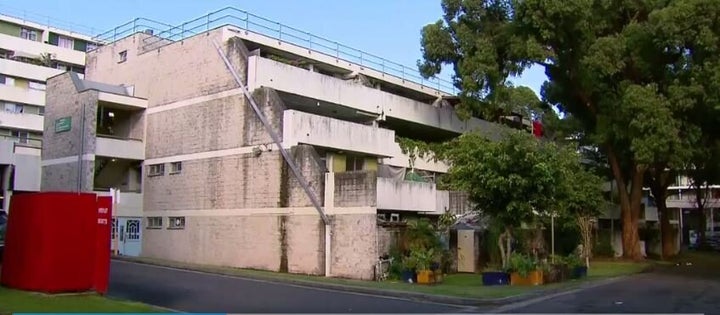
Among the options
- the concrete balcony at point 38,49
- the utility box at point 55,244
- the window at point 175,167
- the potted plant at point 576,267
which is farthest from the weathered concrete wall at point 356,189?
the concrete balcony at point 38,49

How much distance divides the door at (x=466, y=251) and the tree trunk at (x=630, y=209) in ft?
36.2

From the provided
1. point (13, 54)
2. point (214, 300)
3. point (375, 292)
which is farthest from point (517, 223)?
point (13, 54)

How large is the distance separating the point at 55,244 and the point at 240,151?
583 inches

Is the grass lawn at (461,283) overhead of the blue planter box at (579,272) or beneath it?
beneath

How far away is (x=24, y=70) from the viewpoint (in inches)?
2108

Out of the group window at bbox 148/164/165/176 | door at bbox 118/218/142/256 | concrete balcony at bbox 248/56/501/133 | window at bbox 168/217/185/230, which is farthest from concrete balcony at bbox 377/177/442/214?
door at bbox 118/218/142/256

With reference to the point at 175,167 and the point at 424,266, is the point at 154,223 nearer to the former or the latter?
the point at 175,167

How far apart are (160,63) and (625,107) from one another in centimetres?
2079

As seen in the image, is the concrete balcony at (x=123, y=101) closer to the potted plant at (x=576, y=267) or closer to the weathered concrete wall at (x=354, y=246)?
the weathered concrete wall at (x=354, y=246)

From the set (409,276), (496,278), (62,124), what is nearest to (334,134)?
(409,276)

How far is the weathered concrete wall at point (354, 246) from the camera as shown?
23500 mm

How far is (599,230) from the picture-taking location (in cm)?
4256

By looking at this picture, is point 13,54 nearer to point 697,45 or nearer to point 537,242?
point 537,242

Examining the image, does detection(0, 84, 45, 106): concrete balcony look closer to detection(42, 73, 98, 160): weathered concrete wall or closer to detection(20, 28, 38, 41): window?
detection(20, 28, 38, 41): window
